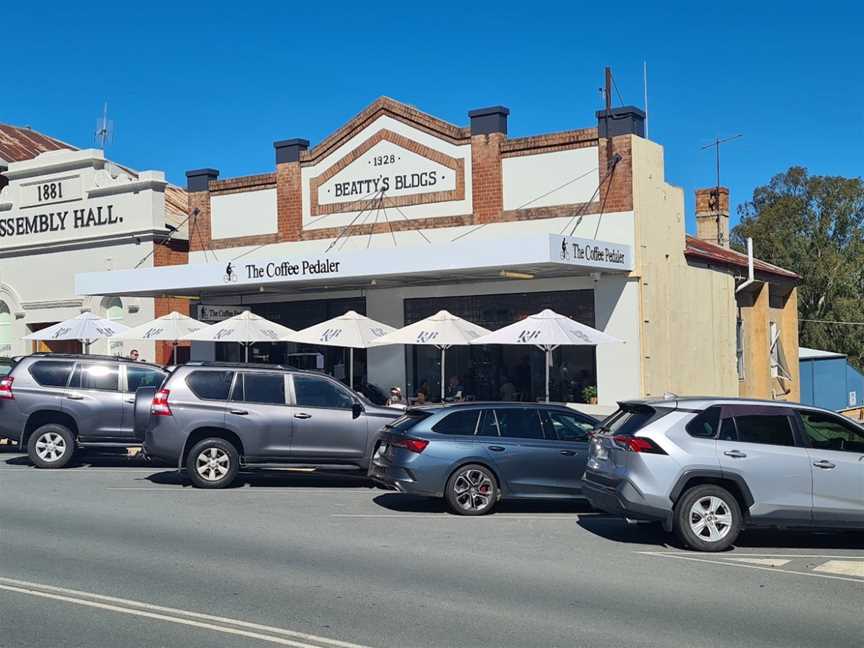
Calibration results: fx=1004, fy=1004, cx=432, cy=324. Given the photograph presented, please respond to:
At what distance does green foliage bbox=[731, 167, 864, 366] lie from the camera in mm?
47531

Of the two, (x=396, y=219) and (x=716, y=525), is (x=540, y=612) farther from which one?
(x=396, y=219)

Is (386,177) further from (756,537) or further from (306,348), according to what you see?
(756,537)

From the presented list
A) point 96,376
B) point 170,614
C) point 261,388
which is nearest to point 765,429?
point 170,614

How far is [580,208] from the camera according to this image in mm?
21688

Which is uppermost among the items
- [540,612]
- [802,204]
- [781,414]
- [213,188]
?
[802,204]

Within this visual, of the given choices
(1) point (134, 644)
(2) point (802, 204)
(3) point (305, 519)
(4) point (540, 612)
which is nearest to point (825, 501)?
(4) point (540, 612)

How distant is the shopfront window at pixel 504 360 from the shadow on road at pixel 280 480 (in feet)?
21.7

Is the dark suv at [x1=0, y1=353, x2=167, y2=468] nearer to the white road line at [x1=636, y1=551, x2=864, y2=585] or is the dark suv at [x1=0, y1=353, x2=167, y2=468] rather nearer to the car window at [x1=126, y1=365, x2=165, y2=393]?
the car window at [x1=126, y1=365, x2=165, y2=393]

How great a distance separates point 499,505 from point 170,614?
23.2ft

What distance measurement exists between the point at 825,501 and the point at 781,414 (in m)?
0.97

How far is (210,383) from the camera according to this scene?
14.9 metres

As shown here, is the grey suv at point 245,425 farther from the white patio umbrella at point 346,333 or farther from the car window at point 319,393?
the white patio umbrella at point 346,333

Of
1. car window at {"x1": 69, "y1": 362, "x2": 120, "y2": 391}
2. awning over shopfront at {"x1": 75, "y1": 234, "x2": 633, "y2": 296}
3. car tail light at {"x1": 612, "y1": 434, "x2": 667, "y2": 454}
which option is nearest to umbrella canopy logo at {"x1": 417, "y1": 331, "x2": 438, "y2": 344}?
awning over shopfront at {"x1": 75, "y1": 234, "x2": 633, "y2": 296}

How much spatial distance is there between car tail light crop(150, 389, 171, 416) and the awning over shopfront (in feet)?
24.1
